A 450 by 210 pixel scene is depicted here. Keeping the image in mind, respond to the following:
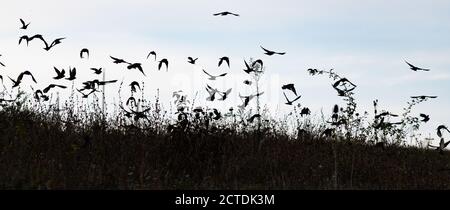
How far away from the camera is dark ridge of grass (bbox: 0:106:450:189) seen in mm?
7391

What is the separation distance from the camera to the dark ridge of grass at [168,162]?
7391 mm

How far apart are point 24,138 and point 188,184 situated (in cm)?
314

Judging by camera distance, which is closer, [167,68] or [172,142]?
[167,68]

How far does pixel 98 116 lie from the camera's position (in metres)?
9.83

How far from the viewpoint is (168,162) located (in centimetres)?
857
